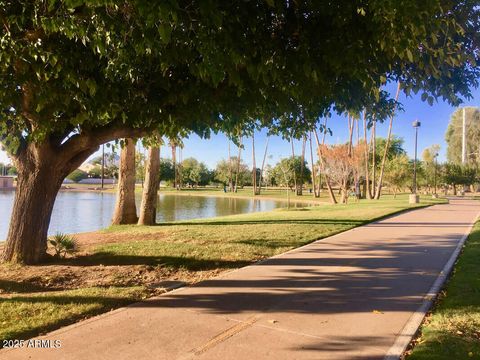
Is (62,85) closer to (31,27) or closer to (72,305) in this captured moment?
(31,27)

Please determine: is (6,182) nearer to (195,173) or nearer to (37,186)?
(195,173)

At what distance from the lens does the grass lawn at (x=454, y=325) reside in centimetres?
388

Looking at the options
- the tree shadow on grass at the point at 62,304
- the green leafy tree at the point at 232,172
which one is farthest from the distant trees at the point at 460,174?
the tree shadow on grass at the point at 62,304

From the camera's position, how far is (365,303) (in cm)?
552

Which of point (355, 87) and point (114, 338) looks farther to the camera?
point (355, 87)

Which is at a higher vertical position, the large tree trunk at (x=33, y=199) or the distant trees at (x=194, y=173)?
the distant trees at (x=194, y=173)

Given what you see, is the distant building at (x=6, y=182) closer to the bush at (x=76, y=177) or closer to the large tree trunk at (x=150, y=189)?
the bush at (x=76, y=177)

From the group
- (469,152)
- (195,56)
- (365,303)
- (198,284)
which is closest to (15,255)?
(198,284)

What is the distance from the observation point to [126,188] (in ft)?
49.2

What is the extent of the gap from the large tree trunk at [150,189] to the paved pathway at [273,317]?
25.9 ft

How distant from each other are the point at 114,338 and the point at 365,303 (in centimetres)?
321

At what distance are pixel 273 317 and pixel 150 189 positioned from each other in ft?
36.9

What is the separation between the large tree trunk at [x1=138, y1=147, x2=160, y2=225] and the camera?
15.2 metres

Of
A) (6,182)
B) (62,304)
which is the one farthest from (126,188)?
(6,182)
